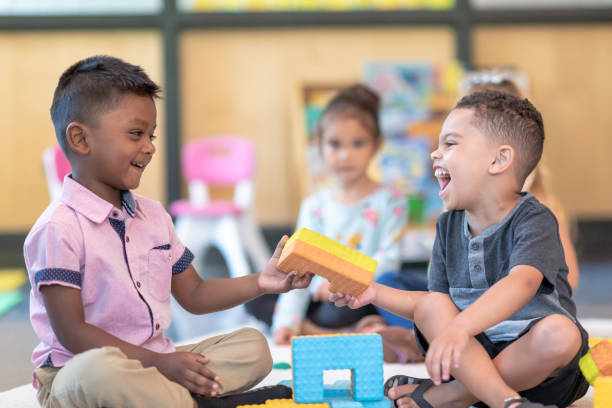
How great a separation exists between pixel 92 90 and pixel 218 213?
1.44m

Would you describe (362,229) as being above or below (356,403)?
above

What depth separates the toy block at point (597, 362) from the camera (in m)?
0.97

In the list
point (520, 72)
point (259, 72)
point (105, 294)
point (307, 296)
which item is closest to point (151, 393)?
point (105, 294)

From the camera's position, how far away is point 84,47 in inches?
128

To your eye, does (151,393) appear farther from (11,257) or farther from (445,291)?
Result: (11,257)

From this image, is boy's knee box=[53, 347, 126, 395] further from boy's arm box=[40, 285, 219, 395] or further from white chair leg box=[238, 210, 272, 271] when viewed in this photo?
white chair leg box=[238, 210, 272, 271]

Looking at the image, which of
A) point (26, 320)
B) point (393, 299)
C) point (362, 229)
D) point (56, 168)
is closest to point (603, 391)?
point (393, 299)

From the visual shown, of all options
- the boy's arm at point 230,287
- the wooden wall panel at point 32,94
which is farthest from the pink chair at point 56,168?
the boy's arm at point 230,287

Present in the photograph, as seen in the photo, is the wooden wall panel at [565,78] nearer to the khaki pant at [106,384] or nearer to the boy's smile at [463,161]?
the boy's smile at [463,161]

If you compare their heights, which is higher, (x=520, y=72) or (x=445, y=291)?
(x=520, y=72)

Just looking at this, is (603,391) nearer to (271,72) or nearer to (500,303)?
(500,303)

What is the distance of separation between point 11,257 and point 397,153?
1.72 metres

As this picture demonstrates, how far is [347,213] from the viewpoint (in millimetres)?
1838

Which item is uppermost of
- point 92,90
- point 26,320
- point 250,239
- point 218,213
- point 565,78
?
point 565,78
